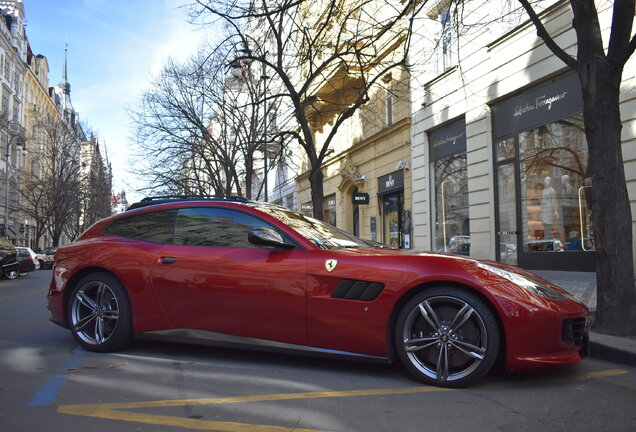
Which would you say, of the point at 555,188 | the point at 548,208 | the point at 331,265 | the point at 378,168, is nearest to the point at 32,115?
the point at 378,168

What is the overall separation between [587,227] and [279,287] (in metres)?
8.48

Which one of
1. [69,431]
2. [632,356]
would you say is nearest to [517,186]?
[632,356]

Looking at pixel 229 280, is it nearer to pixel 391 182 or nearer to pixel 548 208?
pixel 548 208

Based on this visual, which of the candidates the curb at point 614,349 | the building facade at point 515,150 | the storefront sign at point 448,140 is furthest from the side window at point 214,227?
the storefront sign at point 448,140

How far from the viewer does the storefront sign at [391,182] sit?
18734mm

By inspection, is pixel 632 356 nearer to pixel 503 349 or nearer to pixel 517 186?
pixel 503 349

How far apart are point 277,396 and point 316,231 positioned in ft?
5.25

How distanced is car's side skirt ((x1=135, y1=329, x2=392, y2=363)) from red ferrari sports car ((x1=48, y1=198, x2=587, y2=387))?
0.03ft

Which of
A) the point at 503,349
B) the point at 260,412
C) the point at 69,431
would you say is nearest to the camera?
the point at 69,431

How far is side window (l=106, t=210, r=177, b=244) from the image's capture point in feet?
16.3

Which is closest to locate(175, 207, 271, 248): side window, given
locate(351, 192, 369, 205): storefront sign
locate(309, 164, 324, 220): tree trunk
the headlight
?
the headlight

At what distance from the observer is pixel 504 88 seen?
1274 centimetres

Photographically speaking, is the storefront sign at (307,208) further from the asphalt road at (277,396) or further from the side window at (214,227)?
the asphalt road at (277,396)

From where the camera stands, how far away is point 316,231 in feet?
15.5
